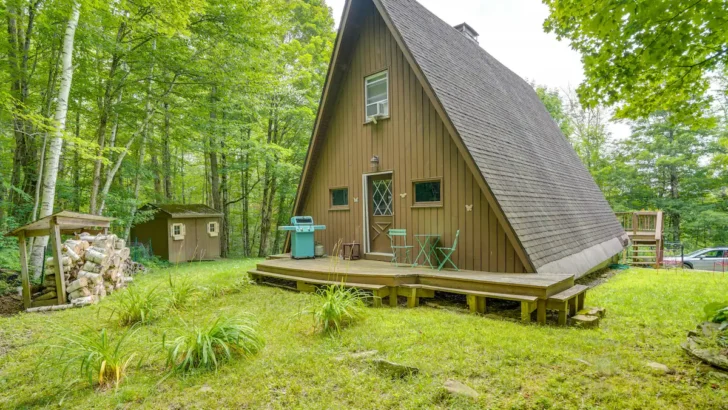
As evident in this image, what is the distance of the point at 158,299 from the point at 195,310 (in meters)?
0.54

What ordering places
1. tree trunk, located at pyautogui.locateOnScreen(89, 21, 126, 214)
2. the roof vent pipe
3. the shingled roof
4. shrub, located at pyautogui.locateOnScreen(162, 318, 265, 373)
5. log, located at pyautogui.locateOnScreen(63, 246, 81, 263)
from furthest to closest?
the roof vent pipe, tree trunk, located at pyautogui.locateOnScreen(89, 21, 126, 214), log, located at pyautogui.locateOnScreen(63, 246, 81, 263), the shingled roof, shrub, located at pyautogui.locateOnScreen(162, 318, 265, 373)

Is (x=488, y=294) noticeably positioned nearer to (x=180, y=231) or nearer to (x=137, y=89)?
(x=137, y=89)

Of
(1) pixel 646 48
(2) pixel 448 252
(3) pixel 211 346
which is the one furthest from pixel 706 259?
(3) pixel 211 346

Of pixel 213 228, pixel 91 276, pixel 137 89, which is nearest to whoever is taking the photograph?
pixel 91 276

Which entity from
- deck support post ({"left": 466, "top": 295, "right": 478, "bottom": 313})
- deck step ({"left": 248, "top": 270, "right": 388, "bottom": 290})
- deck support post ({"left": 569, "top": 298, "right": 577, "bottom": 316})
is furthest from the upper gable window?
deck support post ({"left": 569, "top": 298, "right": 577, "bottom": 316})

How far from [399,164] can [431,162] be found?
2.42 ft

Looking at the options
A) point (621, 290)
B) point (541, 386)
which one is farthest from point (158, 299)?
point (621, 290)

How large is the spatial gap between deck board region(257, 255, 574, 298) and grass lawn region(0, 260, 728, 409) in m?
0.45

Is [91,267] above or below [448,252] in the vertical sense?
below

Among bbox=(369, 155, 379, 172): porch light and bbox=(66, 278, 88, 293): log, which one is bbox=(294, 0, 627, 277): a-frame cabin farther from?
bbox=(66, 278, 88, 293): log

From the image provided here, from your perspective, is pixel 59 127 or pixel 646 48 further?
pixel 59 127

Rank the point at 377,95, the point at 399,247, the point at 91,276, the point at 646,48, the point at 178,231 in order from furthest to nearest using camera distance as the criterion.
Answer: the point at 178,231
the point at 377,95
the point at 399,247
the point at 91,276
the point at 646,48

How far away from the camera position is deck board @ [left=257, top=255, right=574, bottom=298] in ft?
14.0

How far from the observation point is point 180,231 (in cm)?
1263
